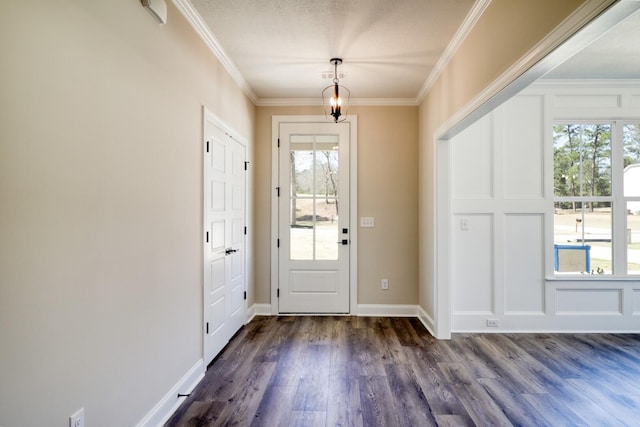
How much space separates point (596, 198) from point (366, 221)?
2.41 m

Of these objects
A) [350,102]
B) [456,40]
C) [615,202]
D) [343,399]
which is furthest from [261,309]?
[615,202]

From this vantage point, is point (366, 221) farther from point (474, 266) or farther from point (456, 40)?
point (456, 40)

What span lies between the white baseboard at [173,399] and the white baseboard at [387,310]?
2.00 m

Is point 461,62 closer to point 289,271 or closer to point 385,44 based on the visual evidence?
point 385,44

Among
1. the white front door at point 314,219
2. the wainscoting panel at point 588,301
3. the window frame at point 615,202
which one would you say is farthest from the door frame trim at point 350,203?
the wainscoting panel at point 588,301

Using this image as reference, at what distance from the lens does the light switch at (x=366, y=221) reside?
12.4ft

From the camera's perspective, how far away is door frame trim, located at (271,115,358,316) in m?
3.77

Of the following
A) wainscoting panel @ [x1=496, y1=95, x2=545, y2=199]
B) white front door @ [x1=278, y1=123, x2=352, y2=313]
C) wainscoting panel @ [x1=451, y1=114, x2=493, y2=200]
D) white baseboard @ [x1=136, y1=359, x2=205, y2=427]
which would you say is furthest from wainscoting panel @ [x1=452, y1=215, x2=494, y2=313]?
white baseboard @ [x1=136, y1=359, x2=205, y2=427]

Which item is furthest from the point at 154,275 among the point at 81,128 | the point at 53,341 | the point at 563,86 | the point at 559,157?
the point at 563,86

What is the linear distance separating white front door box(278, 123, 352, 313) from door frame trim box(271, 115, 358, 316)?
5 centimetres

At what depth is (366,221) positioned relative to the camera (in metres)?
3.78

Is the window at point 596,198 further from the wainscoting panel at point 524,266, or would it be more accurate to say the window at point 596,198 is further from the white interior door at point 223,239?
the white interior door at point 223,239

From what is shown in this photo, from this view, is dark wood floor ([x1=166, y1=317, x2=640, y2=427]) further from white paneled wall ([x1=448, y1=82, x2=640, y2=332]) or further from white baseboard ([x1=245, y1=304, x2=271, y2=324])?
white baseboard ([x1=245, y1=304, x2=271, y2=324])

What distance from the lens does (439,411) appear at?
1941 millimetres
